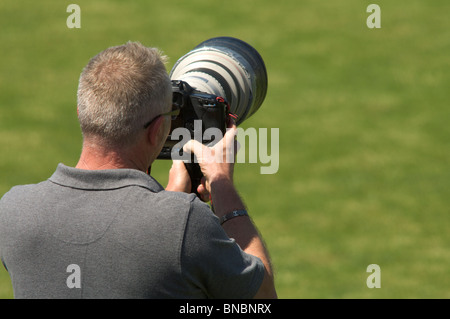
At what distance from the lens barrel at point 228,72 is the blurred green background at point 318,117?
4.64 metres

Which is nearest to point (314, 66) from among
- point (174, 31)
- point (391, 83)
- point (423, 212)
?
point (391, 83)

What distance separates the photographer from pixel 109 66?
2.54 meters

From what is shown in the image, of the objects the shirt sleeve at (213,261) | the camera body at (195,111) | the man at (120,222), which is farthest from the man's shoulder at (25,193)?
the camera body at (195,111)

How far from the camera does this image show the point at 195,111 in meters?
3.15

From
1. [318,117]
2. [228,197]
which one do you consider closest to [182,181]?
[228,197]

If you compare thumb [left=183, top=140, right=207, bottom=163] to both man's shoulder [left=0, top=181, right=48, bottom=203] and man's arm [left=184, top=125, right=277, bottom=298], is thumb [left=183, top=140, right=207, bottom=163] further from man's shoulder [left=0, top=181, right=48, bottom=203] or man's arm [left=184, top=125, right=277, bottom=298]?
man's shoulder [left=0, top=181, right=48, bottom=203]

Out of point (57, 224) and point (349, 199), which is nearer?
point (57, 224)

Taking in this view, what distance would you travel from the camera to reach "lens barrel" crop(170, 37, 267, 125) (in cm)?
342

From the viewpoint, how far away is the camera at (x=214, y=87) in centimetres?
313

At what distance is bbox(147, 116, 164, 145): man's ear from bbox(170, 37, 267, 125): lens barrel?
737mm

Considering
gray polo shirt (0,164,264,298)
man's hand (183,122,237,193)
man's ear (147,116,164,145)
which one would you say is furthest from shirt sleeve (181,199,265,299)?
man's hand (183,122,237,193)

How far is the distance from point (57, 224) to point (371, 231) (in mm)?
6887

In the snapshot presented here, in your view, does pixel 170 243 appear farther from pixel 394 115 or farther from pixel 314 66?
pixel 314 66

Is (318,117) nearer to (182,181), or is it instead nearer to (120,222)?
(182,181)
